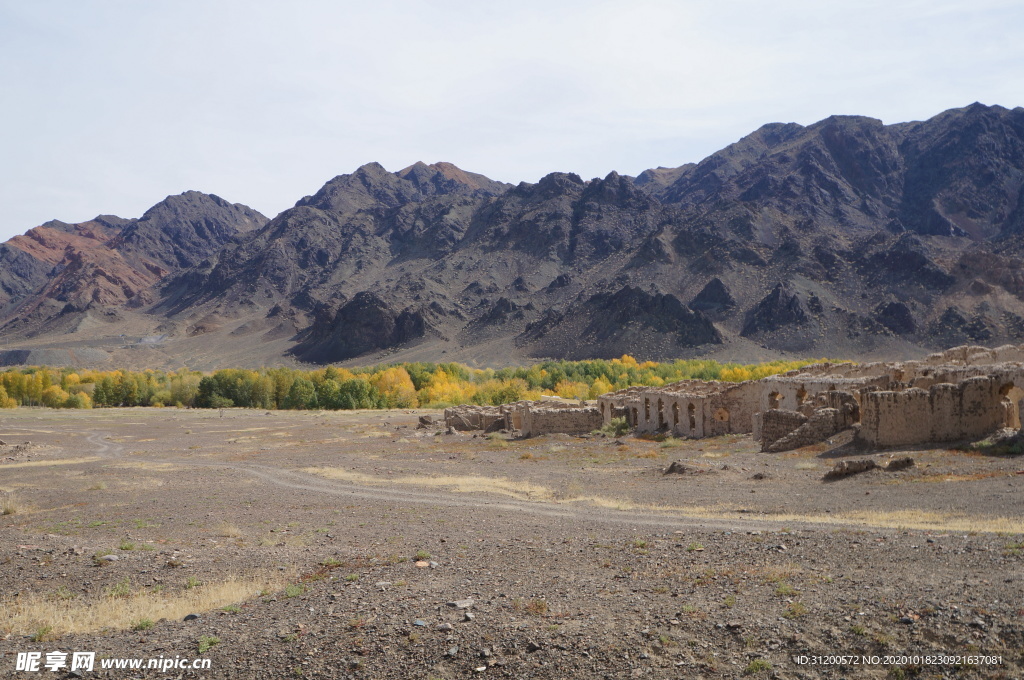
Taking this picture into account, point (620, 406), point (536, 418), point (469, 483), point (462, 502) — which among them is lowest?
point (536, 418)

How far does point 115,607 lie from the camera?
1041cm

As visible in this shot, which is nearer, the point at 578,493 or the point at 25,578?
the point at 25,578

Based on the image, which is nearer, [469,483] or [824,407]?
[469,483]

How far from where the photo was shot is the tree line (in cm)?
8719

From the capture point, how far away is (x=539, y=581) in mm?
10938

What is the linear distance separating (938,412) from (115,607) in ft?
74.4

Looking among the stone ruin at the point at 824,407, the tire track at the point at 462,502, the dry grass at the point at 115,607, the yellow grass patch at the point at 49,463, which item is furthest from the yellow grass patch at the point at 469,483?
the yellow grass patch at the point at 49,463

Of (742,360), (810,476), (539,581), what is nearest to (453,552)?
(539,581)

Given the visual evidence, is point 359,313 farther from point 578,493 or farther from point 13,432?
point 578,493

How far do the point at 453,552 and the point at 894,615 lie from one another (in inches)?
278

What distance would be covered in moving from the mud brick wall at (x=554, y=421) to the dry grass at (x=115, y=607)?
3087 centimetres

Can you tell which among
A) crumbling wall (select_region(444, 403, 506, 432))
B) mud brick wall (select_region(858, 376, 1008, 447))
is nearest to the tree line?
crumbling wall (select_region(444, 403, 506, 432))

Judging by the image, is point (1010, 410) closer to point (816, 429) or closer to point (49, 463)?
point (816, 429)

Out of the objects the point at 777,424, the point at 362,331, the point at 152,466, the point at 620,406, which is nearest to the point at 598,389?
the point at 620,406
